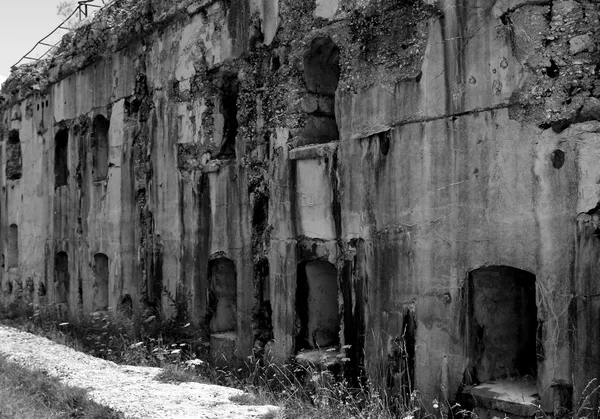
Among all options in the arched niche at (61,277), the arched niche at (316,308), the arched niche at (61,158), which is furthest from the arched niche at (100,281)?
the arched niche at (316,308)

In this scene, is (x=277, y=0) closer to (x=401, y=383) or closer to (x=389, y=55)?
(x=389, y=55)

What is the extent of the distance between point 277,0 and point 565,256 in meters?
4.76

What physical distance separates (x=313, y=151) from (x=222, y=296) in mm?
2851

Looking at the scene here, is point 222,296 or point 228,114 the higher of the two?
point 228,114

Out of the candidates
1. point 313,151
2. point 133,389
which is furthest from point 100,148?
point 133,389

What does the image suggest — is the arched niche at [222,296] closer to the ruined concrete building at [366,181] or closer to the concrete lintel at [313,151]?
the ruined concrete building at [366,181]

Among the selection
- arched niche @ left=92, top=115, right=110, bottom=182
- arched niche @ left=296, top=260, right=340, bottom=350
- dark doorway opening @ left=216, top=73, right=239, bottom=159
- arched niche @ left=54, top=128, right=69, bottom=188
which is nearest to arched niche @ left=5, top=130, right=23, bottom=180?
arched niche @ left=54, top=128, right=69, bottom=188

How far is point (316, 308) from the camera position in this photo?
8.34m

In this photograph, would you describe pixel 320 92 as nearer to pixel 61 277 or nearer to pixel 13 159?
pixel 61 277

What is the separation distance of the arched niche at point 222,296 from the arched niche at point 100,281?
12.5ft

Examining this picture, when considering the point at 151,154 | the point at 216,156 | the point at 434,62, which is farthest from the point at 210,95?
the point at 434,62

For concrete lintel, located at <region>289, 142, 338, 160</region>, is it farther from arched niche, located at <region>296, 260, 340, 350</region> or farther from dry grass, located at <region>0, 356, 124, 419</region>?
dry grass, located at <region>0, 356, 124, 419</region>

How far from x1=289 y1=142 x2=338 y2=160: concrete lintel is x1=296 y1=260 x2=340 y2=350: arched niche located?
1203 millimetres

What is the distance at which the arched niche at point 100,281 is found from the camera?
42.6ft
